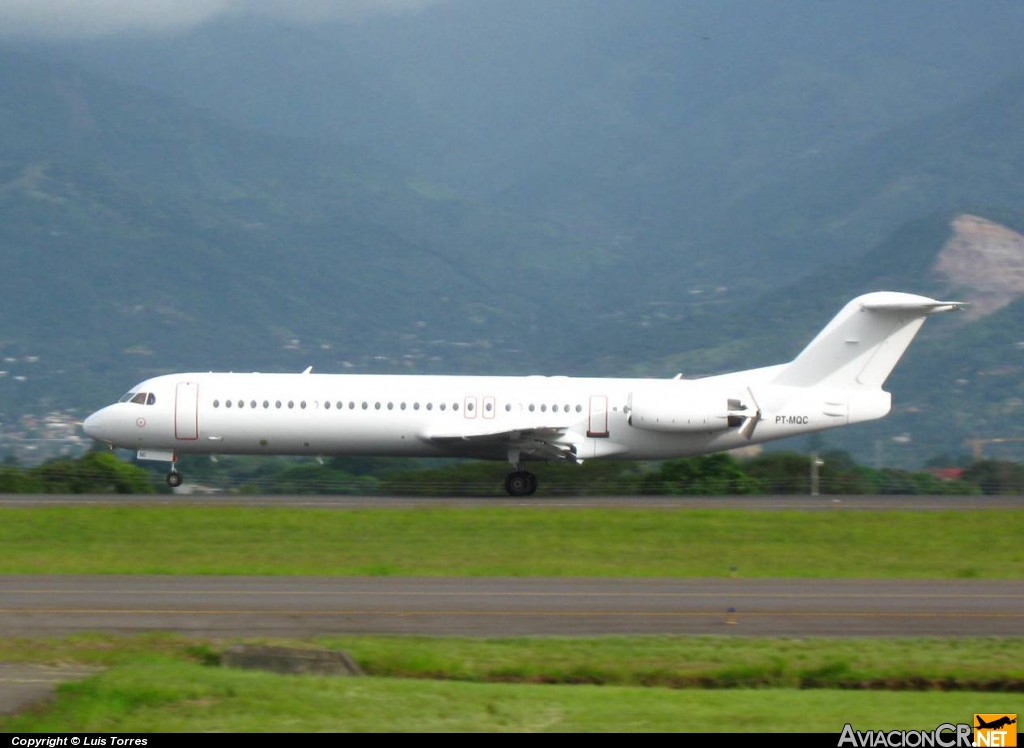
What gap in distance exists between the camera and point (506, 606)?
20.9 meters

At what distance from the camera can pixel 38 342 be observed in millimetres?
160375

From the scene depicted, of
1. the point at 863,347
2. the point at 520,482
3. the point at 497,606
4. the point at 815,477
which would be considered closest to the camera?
the point at 497,606

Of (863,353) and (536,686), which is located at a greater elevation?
(863,353)

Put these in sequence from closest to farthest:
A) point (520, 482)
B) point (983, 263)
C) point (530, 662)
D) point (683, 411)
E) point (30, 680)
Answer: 1. point (30, 680)
2. point (530, 662)
3. point (683, 411)
4. point (520, 482)
5. point (983, 263)

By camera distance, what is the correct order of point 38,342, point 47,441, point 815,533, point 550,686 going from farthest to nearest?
point 38,342 < point 47,441 < point 815,533 < point 550,686

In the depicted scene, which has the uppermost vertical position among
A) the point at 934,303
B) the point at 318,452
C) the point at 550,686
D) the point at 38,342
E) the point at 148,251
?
the point at 148,251

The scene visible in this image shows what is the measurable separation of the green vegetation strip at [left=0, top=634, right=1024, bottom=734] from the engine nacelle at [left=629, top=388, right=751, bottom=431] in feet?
66.1

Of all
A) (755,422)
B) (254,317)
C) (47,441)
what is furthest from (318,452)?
(254,317)

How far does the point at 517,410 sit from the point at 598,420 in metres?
2.10

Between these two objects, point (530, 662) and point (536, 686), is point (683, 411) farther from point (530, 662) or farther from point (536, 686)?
point (536, 686)

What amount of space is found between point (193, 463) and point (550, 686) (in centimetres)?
4124

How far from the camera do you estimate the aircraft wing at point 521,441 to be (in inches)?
1502

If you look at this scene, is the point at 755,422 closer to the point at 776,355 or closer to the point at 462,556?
the point at 462,556

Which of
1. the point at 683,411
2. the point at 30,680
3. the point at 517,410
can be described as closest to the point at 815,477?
the point at 683,411
